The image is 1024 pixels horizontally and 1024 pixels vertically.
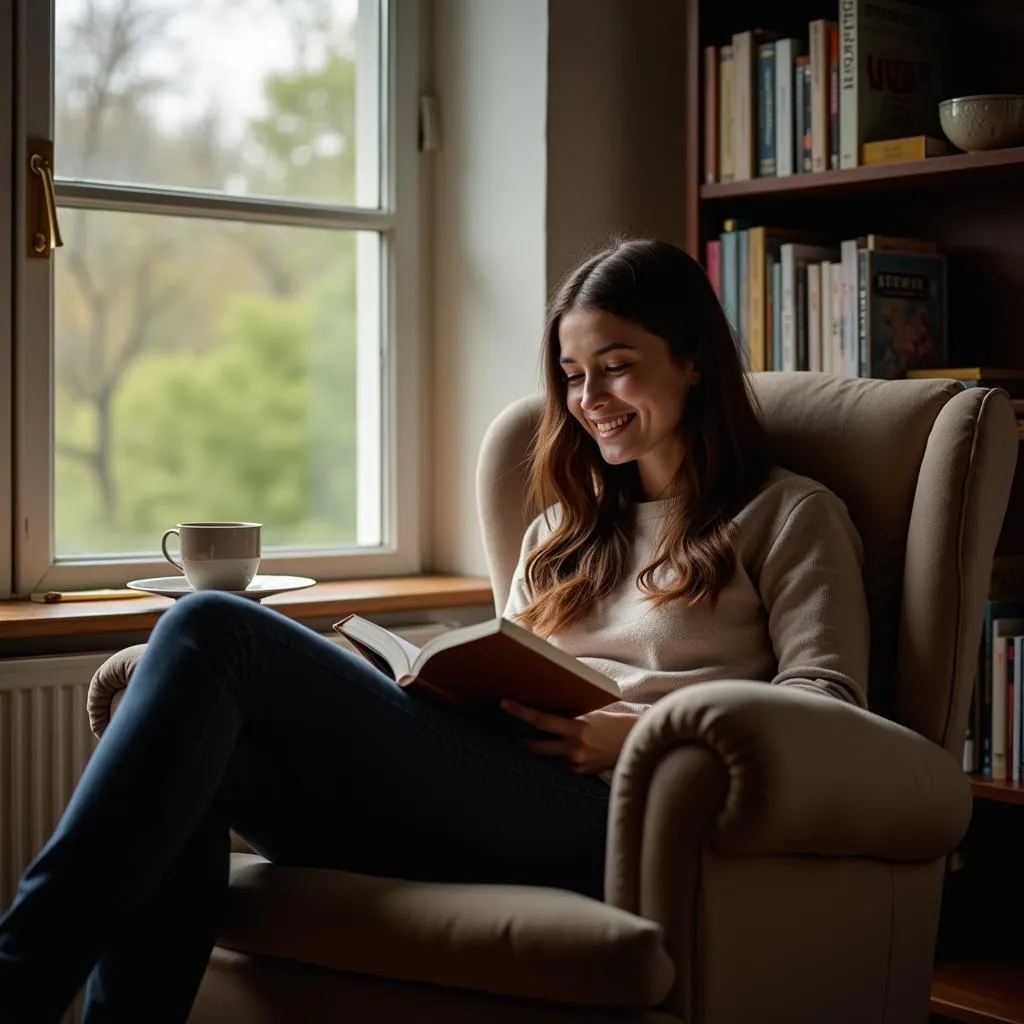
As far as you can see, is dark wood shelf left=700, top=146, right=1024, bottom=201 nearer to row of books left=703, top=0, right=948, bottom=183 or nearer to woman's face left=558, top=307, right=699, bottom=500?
row of books left=703, top=0, right=948, bottom=183

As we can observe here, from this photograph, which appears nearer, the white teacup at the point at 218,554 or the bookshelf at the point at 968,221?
the white teacup at the point at 218,554

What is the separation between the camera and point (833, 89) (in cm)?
219

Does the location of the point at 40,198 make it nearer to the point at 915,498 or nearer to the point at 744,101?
the point at 744,101

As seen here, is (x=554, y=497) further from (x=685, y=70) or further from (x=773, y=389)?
(x=685, y=70)

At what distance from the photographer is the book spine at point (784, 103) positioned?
7.36 ft

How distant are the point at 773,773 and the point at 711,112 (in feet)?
4.49

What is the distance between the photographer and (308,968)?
4.71 feet

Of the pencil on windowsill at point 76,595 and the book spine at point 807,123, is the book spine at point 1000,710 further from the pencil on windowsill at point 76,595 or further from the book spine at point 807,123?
the pencil on windowsill at point 76,595

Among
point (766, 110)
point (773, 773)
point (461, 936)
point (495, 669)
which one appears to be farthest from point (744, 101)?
point (461, 936)

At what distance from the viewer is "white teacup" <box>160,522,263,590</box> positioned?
1883 mm

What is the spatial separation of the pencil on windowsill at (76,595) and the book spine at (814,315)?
1.09 meters

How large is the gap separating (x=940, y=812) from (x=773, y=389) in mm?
610

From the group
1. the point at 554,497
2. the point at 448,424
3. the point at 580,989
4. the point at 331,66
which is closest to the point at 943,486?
the point at 554,497

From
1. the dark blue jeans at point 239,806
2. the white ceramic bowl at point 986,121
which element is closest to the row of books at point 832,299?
the white ceramic bowl at point 986,121
